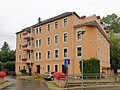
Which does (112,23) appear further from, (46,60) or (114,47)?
(46,60)

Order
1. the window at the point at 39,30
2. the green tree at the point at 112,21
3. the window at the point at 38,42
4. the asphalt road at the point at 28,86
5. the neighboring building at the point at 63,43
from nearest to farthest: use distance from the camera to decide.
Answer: the asphalt road at the point at 28,86 < the neighboring building at the point at 63,43 < the window at the point at 38,42 < the window at the point at 39,30 < the green tree at the point at 112,21

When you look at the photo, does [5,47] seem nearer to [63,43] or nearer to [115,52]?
[115,52]

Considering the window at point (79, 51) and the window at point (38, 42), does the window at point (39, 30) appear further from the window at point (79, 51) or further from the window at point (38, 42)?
the window at point (79, 51)

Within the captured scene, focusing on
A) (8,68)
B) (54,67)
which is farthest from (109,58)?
(8,68)

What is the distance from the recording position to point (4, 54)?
305ft

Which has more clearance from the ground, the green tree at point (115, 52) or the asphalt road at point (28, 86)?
the green tree at point (115, 52)

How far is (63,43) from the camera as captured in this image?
52375 millimetres

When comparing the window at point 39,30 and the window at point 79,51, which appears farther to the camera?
the window at point 39,30

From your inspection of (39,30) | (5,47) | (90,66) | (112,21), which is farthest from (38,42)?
(5,47)

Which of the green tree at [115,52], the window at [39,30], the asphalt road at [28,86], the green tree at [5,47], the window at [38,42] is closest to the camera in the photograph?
the asphalt road at [28,86]

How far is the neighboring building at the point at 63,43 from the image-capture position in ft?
158

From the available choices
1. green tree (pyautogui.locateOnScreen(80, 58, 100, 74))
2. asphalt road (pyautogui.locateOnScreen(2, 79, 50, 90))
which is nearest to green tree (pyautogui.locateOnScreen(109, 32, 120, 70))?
green tree (pyautogui.locateOnScreen(80, 58, 100, 74))

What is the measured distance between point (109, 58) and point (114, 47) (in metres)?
4.04

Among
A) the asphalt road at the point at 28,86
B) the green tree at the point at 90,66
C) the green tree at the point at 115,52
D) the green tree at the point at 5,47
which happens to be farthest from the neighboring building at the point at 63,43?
the green tree at the point at 5,47
